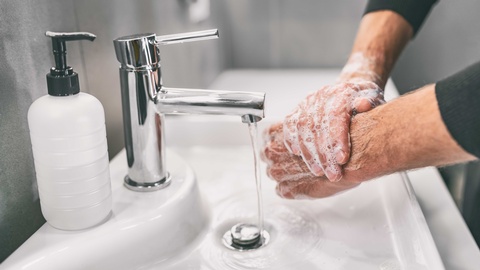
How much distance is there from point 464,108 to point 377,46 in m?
0.48

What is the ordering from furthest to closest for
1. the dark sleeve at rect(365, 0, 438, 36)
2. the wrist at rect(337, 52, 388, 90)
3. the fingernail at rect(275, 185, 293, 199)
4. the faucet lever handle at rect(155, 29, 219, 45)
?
the dark sleeve at rect(365, 0, 438, 36) < the wrist at rect(337, 52, 388, 90) < the fingernail at rect(275, 185, 293, 199) < the faucet lever handle at rect(155, 29, 219, 45)

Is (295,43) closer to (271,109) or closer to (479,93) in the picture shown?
(271,109)

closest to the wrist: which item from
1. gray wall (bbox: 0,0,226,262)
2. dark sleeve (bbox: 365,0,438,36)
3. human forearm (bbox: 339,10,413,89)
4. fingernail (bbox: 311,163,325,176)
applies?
human forearm (bbox: 339,10,413,89)

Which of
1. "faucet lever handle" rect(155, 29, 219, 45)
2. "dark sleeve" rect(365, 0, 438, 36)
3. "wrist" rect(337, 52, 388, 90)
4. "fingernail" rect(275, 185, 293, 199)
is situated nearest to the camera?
"faucet lever handle" rect(155, 29, 219, 45)

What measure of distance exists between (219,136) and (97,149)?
0.41m

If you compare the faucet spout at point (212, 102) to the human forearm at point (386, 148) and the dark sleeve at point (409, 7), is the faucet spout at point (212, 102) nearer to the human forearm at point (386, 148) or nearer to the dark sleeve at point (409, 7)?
the human forearm at point (386, 148)

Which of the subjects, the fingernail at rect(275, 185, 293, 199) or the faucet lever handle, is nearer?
the faucet lever handle

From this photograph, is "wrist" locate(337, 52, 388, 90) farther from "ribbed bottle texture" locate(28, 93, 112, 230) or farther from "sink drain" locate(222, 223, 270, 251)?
"ribbed bottle texture" locate(28, 93, 112, 230)

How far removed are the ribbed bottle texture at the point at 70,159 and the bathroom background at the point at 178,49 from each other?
37mm

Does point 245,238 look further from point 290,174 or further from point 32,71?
point 32,71

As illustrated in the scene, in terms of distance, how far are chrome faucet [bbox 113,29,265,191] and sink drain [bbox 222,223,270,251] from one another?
111 mm

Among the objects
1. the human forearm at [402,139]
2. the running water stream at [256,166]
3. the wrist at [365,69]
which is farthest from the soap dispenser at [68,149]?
the wrist at [365,69]

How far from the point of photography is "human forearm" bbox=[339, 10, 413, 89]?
32.9 inches

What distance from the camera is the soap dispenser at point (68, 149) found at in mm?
484
